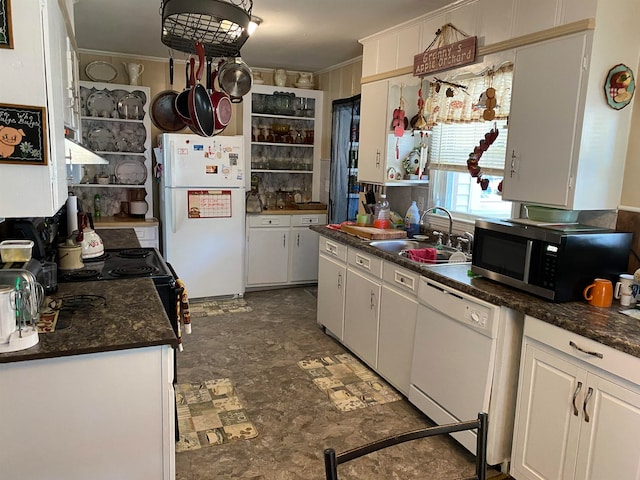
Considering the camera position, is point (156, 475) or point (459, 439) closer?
point (156, 475)

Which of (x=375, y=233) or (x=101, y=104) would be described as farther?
(x=101, y=104)

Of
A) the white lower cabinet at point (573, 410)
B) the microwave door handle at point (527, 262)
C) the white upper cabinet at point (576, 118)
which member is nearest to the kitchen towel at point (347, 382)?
the white lower cabinet at point (573, 410)

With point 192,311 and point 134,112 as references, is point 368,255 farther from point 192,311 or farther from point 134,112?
point 134,112

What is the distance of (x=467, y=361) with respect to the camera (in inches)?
94.0

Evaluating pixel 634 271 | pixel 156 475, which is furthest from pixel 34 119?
pixel 634 271

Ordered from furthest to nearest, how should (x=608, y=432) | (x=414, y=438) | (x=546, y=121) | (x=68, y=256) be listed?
(x=68, y=256) → (x=546, y=121) → (x=608, y=432) → (x=414, y=438)

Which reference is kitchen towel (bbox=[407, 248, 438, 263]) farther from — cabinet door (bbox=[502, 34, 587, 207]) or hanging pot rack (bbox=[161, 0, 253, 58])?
hanging pot rack (bbox=[161, 0, 253, 58])

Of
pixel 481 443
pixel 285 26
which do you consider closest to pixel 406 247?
pixel 285 26

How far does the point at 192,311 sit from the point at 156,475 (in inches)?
113

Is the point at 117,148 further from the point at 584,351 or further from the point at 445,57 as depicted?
the point at 584,351

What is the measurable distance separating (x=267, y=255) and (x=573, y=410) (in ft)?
12.1

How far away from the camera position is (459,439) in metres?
2.48

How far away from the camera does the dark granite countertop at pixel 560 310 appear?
1.74 m

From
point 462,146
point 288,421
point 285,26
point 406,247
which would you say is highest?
point 285,26
